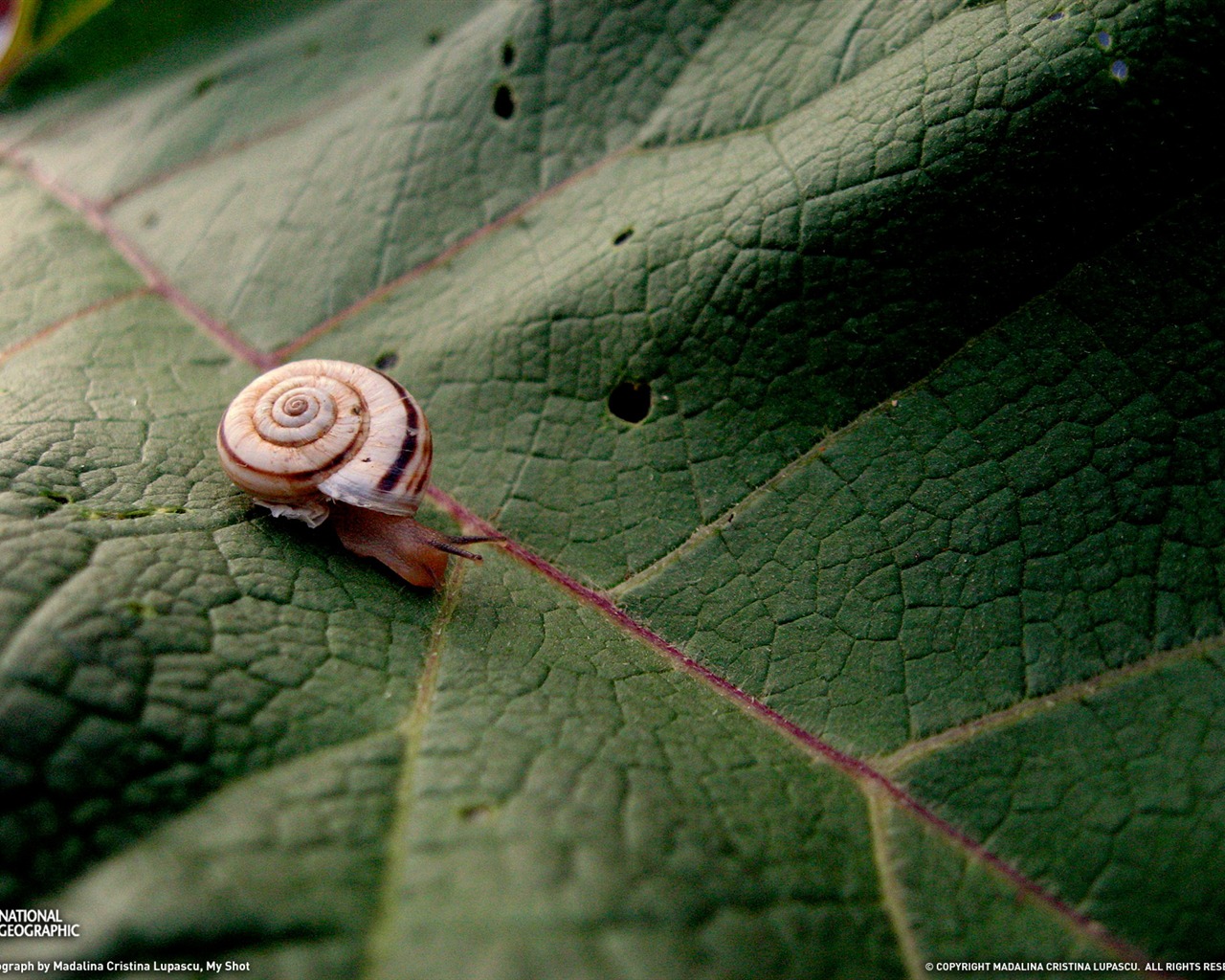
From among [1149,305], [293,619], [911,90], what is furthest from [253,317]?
[1149,305]

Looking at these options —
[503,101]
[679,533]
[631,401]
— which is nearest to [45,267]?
[503,101]

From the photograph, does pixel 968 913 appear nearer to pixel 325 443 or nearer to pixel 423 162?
pixel 325 443

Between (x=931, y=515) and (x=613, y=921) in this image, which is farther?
(x=931, y=515)

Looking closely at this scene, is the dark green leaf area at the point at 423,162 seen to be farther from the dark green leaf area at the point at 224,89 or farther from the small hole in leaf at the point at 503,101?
the dark green leaf area at the point at 224,89

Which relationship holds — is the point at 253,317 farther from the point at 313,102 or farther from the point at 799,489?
the point at 799,489

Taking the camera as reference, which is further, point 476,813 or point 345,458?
point 345,458

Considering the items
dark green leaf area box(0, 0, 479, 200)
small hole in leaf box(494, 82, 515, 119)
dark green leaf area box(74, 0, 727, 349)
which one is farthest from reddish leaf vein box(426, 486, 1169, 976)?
dark green leaf area box(0, 0, 479, 200)
